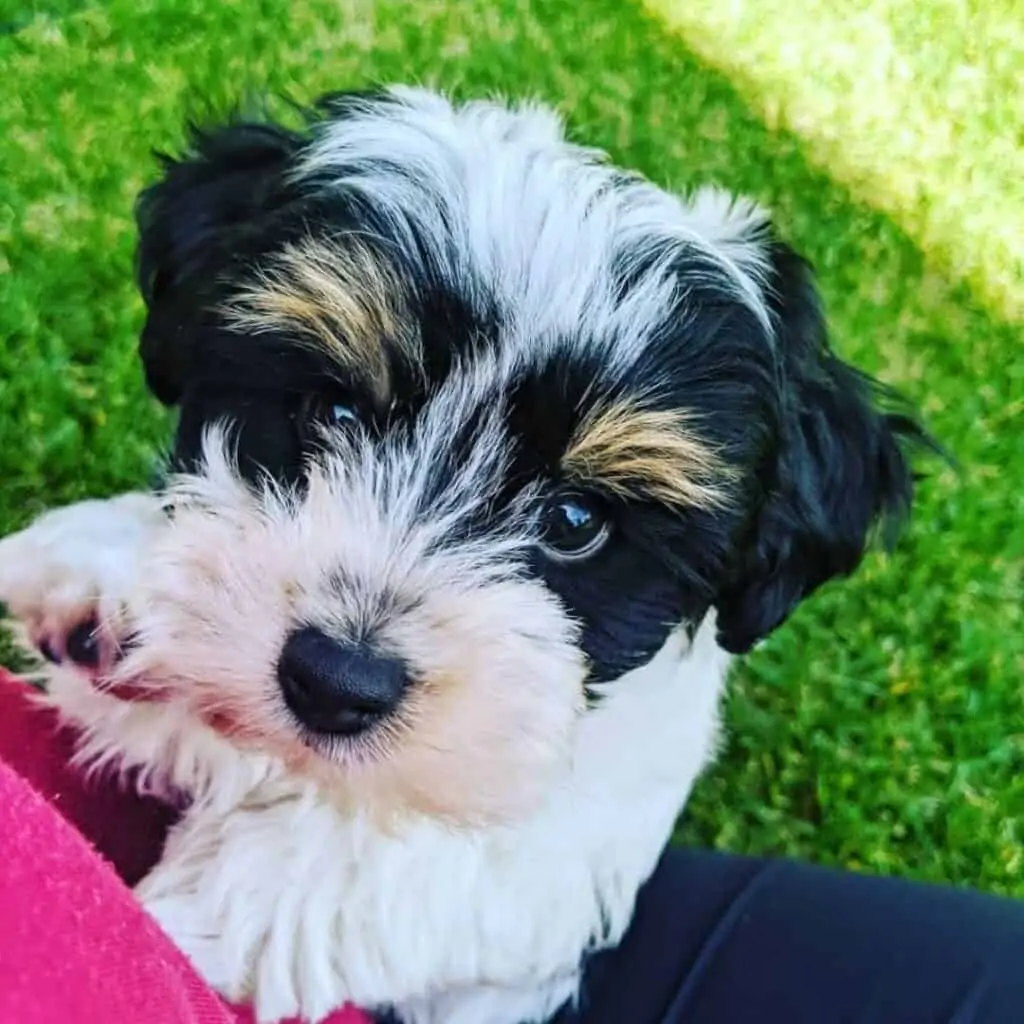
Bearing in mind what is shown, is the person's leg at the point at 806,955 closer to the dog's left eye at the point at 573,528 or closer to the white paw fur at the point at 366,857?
the white paw fur at the point at 366,857

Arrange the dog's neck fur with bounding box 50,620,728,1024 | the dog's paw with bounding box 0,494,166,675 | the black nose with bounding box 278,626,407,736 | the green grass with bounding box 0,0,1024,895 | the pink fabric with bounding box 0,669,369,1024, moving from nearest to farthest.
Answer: the pink fabric with bounding box 0,669,369,1024
the black nose with bounding box 278,626,407,736
the dog's neck fur with bounding box 50,620,728,1024
the dog's paw with bounding box 0,494,166,675
the green grass with bounding box 0,0,1024,895

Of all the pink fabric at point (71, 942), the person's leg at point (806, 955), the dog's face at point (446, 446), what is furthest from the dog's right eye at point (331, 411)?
the person's leg at point (806, 955)

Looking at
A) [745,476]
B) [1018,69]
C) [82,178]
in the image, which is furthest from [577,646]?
[1018,69]

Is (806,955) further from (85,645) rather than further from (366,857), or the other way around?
(85,645)

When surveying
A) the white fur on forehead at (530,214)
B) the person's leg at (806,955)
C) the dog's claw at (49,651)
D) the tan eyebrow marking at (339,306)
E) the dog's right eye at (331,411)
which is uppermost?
the white fur on forehead at (530,214)

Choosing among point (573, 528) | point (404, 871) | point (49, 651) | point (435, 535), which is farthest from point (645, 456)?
point (49, 651)

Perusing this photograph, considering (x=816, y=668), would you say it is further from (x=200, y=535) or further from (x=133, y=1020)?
(x=133, y=1020)

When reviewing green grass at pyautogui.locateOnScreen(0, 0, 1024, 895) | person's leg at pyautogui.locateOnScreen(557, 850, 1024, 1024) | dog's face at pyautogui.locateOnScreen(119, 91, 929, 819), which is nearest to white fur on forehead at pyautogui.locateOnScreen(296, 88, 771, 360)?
dog's face at pyautogui.locateOnScreen(119, 91, 929, 819)

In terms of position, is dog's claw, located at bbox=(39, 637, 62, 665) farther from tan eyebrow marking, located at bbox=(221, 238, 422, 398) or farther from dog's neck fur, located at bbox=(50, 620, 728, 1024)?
tan eyebrow marking, located at bbox=(221, 238, 422, 398)
